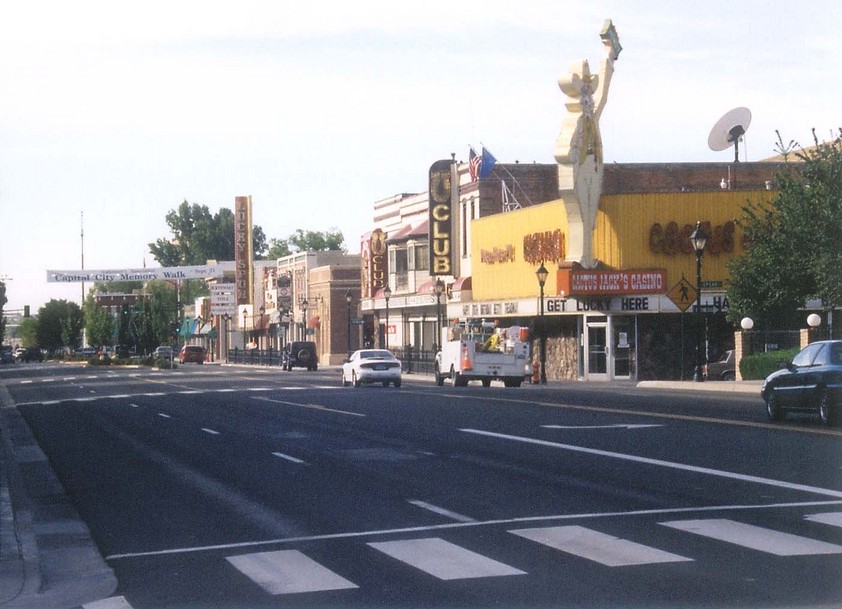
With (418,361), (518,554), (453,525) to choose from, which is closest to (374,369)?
(418,361)

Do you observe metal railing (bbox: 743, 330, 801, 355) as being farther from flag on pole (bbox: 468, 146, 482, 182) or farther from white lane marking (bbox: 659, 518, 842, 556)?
white lane marking (bbox: 659, 518, 842, 556)

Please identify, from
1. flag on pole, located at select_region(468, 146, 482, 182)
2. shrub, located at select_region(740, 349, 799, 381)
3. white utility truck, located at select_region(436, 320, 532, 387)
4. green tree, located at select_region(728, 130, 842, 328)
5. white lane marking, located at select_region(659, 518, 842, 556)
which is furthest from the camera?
flag on pole, located at select_region(468, 146, 482, 182)

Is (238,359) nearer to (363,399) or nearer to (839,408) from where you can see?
(363,399)

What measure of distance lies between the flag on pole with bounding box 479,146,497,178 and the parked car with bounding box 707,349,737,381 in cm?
2105

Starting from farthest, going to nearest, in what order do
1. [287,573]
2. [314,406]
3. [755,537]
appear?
[314,406] → [755,537] → [287,573]

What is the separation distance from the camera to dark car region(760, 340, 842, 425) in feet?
78.5

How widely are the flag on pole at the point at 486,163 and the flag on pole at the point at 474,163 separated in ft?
0.82

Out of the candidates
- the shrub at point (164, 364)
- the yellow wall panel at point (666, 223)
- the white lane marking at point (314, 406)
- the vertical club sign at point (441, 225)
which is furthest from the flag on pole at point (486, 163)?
the shrub at point (164, 364)

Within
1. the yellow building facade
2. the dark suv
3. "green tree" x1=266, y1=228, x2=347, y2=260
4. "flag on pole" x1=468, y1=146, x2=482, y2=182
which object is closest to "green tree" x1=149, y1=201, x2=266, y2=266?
"green tree" x1=266, y1=228, x2=347, y2=260

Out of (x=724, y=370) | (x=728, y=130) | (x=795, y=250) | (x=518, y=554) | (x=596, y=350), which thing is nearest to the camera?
(x=518, y=554)

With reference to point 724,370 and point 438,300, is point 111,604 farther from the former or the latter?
point 438,300

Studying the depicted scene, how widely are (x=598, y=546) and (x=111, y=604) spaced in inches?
163

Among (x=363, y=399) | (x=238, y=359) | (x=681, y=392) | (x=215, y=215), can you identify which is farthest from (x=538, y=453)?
(x=215, y=215)

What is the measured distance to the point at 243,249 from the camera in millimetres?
131125
